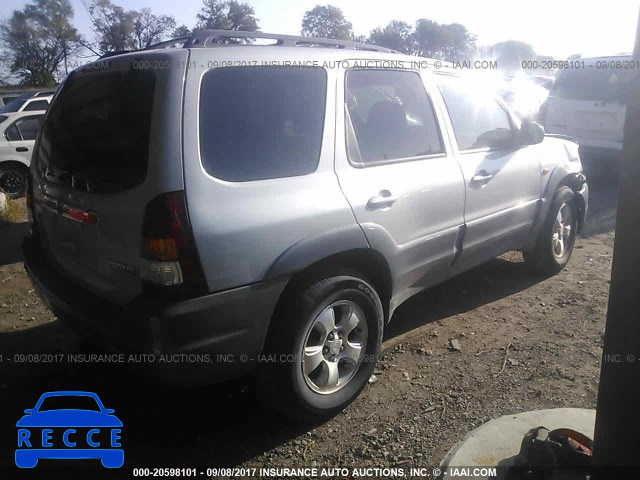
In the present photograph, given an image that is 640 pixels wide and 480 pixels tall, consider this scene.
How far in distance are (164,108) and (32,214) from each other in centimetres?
145

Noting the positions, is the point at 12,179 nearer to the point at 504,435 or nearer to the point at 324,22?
the point at 504,435

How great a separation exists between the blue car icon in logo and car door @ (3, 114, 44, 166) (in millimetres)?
7087

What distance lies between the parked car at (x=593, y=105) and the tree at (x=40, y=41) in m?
35.3

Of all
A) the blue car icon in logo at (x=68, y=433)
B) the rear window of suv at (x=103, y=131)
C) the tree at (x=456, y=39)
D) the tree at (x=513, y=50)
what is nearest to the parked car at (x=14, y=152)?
the rear window of suv at (x=103, y=131)

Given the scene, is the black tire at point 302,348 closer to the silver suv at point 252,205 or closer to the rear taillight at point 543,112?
the silver suv at point 252,205

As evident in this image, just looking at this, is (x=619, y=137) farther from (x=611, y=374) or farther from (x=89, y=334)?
(x=89, y=334)

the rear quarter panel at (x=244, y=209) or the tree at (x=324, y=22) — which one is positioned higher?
the tree at (x=324, y=22)

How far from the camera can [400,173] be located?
3.13 metres

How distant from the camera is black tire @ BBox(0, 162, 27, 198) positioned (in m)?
8.98

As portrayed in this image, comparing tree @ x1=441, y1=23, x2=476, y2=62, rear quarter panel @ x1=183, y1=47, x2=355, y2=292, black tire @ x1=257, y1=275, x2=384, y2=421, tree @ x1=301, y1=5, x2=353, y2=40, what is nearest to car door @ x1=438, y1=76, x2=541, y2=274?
black tire @ x1=257, y1=275, x2=384, y2=421

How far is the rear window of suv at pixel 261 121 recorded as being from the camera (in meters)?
2.38

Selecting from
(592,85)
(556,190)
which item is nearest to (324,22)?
(592,85)

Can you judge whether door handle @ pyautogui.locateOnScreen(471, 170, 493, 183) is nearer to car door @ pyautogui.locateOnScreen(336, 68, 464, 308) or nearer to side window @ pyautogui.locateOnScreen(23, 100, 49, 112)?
car door @ pyautogui.locateOnScreen(336, 68, 464, 308)

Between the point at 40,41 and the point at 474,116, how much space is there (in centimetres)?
4323
